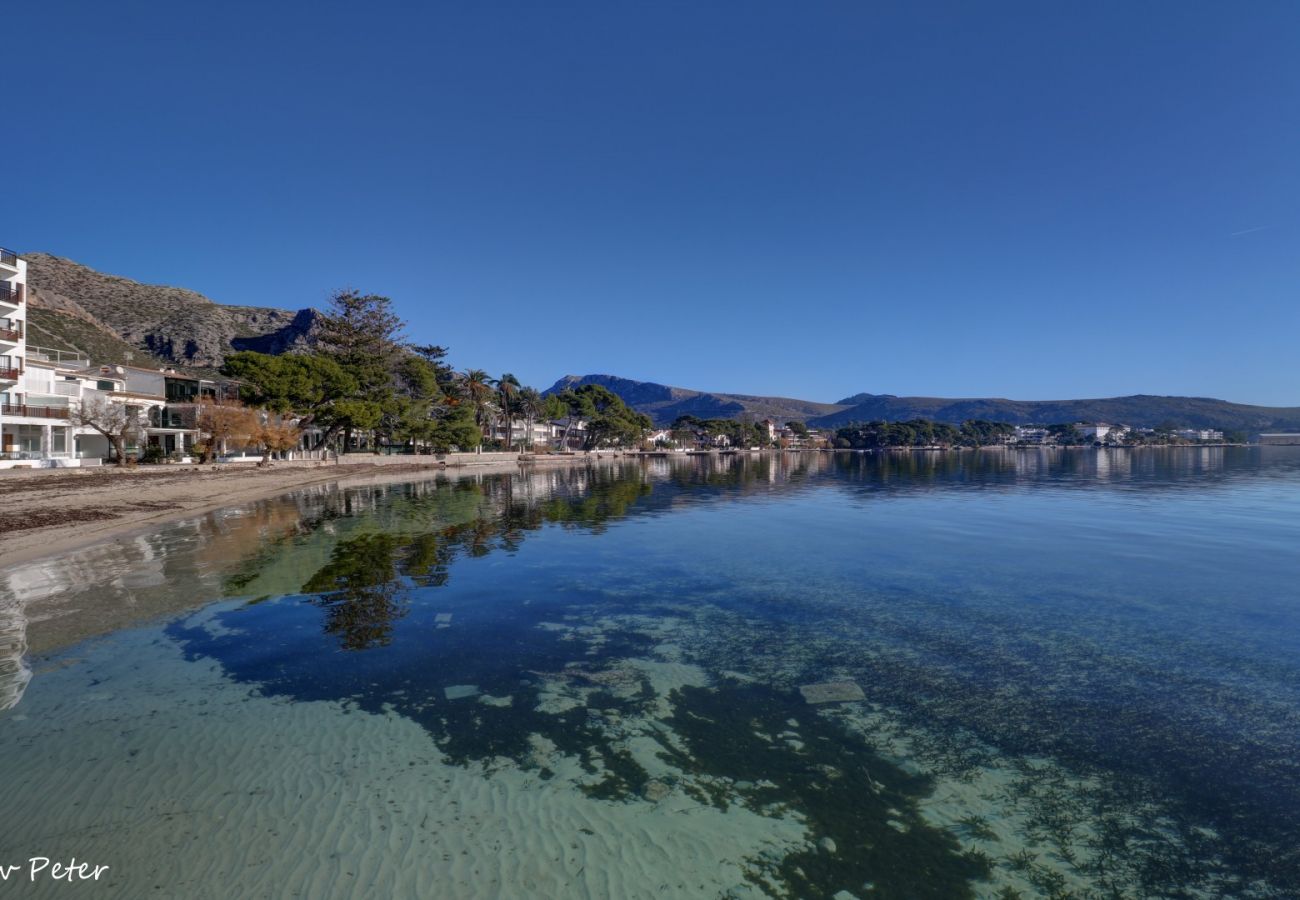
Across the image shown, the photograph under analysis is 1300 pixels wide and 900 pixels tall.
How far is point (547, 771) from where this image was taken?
6.67 metres

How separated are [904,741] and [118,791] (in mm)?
8408

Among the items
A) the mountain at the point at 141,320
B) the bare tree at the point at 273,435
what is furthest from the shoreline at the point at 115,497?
the mountain at the point at 141,320

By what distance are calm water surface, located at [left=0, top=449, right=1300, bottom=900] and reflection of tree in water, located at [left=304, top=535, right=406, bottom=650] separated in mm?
128

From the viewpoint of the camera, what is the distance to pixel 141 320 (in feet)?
434

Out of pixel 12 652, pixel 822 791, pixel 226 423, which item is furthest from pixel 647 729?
pixel 226 423

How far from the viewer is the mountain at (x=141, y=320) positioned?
98556mm

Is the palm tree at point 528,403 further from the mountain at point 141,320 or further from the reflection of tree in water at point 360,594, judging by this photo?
the reflection of tree in water at point 360,594

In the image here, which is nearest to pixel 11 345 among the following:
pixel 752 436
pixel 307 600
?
pixel 307 600

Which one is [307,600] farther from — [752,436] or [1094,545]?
[752,436]

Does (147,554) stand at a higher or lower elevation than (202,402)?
lower

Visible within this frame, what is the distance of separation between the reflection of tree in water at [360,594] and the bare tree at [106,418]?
3721cm

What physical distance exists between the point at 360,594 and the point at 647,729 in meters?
9.43

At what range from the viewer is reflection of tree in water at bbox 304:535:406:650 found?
11.6 meters

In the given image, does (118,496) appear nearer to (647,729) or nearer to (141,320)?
(647,729)
